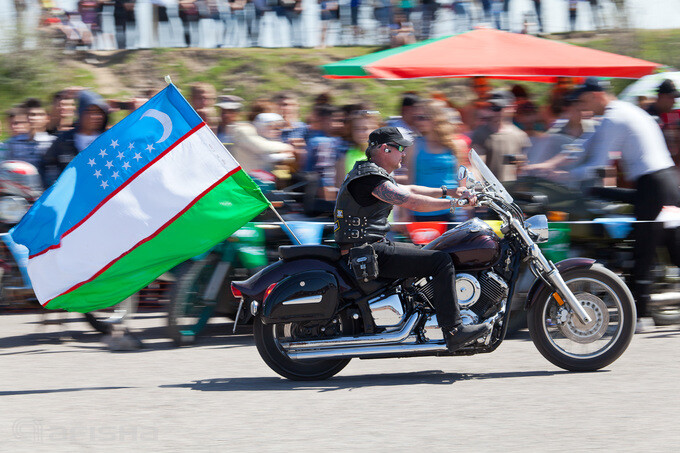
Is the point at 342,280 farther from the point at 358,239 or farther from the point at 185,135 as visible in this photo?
the point at 185,135

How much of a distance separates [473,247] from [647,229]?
8.00 ft

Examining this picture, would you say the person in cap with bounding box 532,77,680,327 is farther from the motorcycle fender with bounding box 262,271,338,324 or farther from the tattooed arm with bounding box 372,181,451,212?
the motorcycle fender with bounding box 262,271,338,324

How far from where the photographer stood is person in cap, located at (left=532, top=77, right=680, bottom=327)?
8.12 metres

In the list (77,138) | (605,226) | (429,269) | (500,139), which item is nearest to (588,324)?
(429,269)

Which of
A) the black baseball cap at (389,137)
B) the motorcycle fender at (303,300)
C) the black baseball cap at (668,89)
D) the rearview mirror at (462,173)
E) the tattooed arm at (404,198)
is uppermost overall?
the black baseball cap at (389,137)

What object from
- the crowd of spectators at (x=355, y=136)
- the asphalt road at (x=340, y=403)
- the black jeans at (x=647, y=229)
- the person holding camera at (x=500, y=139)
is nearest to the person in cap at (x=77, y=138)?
the crowd of spectators at (x=355, y=136)

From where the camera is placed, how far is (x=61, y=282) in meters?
7.00

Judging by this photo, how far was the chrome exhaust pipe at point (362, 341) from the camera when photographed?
6.32 meters

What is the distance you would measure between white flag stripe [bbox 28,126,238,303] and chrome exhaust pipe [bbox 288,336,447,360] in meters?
1.50

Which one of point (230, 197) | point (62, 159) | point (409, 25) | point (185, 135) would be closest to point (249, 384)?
point (230, 197)

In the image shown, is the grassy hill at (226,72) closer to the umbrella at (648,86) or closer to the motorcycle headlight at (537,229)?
the umbrella at (648,86)

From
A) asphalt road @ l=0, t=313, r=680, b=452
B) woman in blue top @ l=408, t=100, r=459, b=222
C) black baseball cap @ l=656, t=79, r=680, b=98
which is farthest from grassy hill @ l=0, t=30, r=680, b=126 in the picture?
asphalt road @ l=0, t=313, r=680, b=452

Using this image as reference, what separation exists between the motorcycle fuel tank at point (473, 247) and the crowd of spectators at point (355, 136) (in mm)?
1937

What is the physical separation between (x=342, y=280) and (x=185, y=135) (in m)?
1.67
